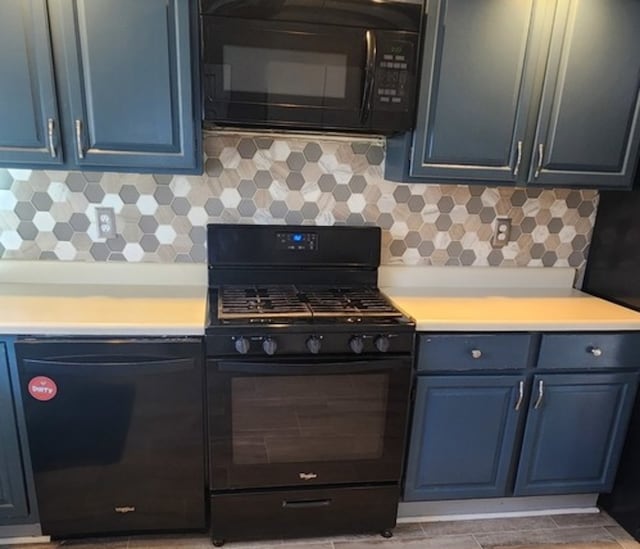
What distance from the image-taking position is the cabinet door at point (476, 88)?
1.71 m

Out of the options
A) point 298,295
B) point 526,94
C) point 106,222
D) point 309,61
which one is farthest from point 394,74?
point 106,222

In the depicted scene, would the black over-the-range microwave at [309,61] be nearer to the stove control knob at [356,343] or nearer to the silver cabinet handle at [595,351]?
the stove control knob at [356,343]

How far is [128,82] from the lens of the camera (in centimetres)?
162

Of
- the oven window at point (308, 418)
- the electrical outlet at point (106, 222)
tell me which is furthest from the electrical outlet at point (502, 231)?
the electrical outlet at point (106, 222)

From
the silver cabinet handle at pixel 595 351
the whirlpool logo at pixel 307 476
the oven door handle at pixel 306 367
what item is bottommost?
the whirlpool logo at pixel 307 476

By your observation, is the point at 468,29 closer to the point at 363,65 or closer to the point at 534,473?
the point at 363,65

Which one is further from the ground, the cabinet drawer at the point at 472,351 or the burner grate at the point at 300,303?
the burner grate at the point at 300,303

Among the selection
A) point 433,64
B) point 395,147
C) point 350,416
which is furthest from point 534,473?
point 433,64

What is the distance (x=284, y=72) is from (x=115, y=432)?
137cm

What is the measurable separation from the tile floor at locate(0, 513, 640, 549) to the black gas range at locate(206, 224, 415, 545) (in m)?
0.06

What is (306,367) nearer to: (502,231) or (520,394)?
(520,394)

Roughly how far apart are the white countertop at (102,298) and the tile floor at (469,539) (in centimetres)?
88

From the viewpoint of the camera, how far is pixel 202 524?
6.02 ft

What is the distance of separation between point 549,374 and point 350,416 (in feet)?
2.60
